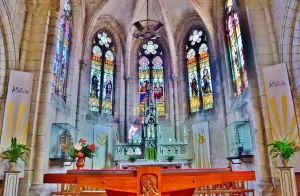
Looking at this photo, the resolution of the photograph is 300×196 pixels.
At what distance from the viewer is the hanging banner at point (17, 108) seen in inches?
272

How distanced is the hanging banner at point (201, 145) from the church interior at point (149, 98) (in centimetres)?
6

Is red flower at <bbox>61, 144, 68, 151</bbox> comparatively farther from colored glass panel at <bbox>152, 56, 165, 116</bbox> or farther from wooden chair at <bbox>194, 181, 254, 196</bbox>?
colored glass panel at <bbox>152, 56, 165, 116</bbox>

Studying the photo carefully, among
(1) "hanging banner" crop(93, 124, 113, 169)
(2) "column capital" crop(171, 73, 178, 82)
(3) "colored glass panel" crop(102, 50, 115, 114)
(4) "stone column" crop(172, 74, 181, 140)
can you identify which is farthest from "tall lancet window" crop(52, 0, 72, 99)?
(4) "stone column" crop(172, 74, 181, 140)

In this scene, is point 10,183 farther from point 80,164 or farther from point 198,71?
point 198,71

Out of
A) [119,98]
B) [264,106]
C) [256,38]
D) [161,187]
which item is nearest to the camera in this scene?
[161,187]

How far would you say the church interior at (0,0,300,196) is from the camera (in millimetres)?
5906

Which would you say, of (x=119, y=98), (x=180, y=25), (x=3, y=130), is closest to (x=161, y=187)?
(x=3, y=130)

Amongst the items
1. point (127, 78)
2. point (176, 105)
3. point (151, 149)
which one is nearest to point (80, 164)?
point (151, 149)

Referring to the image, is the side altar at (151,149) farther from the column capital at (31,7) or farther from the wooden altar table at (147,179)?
the wooden altar table at (147,179)

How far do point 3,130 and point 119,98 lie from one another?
8353mm

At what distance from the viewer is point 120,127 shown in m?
14.2

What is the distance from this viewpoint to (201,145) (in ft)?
42.1

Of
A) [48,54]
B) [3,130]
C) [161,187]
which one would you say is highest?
[48,54]

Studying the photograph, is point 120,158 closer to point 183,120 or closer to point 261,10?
point 183,120
